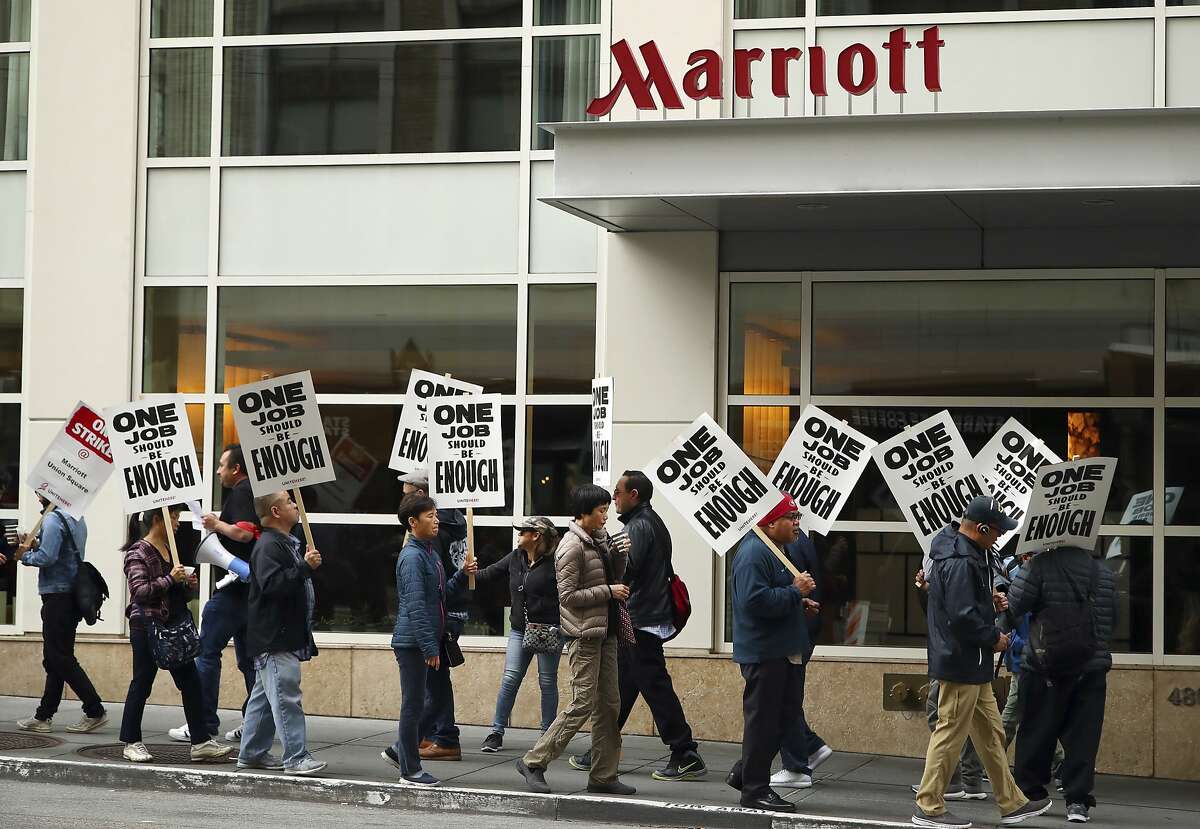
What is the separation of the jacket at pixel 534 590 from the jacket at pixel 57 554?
11.6 feet

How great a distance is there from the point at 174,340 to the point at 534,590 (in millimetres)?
5059

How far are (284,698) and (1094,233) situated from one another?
7455 millimetres

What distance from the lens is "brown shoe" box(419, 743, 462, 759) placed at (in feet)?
38.9

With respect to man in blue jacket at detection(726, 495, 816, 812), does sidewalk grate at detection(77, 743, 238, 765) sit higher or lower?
lower

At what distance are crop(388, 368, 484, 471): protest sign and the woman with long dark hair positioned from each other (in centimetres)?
187

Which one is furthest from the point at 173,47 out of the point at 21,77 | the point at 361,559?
the point at 361,559

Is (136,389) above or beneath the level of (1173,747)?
above

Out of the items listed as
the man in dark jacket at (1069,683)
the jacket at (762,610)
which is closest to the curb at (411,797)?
the jacket at (762,610)

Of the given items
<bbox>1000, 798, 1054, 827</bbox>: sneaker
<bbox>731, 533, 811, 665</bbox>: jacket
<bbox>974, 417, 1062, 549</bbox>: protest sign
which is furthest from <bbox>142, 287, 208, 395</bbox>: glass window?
<bbox>1000, 798, 1054, 827</bbox>: sneaker

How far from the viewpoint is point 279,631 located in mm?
10859

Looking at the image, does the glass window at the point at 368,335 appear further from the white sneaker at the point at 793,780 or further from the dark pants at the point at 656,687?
the white sneaker at the point at 793,780

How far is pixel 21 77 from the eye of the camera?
15.2 metres

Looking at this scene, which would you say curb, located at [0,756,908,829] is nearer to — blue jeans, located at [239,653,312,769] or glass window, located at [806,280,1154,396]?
blue jeans, located at [239,653,312,769]

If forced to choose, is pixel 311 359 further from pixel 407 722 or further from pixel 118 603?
pixel 407 722
